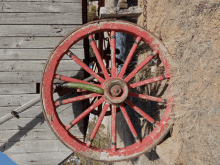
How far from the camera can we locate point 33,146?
10.1 feet

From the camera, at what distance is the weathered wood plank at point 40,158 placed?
10.1 feet

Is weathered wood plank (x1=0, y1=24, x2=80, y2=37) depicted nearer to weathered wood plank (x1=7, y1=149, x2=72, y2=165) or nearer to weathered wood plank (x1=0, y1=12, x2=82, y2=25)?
weathered wood plank (x1=0, y1=12, x2=82, y2=25)

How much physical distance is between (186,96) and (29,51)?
265cm

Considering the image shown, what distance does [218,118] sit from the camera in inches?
78.1

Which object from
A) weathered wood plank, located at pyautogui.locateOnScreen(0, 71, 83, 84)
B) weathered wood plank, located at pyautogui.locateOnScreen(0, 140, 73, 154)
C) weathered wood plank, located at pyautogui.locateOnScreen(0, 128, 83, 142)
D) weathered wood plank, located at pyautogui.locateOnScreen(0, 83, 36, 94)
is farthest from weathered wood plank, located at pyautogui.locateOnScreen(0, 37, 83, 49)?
weathered wood plank, located at pyautogui.locateOnScreen(0, 140, 73, 154)

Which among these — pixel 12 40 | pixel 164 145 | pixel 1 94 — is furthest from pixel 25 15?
pixel 164 145

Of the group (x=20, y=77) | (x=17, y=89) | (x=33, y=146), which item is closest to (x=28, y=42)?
(x=20, y=77)

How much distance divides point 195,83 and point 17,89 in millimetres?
2917

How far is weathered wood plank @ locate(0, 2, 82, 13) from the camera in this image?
8.92 ft

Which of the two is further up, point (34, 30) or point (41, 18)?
point (41, 18)

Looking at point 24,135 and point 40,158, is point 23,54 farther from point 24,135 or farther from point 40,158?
point 40,158

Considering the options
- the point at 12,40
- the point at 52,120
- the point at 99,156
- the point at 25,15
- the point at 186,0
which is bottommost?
the point at 99,156

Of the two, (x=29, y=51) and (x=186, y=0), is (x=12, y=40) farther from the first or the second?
(x=186, y=0)

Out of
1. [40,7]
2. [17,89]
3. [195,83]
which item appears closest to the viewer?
[195,83]
